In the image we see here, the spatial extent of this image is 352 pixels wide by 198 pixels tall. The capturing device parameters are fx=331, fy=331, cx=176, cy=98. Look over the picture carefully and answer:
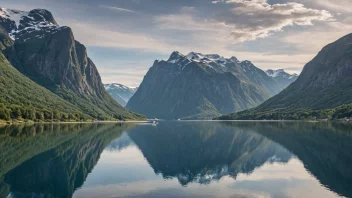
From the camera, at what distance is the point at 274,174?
57812mm

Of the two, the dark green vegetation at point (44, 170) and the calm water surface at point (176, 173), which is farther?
the dark green vegetation at point (44, 170)

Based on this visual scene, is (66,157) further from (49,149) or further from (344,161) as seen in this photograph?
(344,161)

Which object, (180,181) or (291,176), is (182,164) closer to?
(180,181)

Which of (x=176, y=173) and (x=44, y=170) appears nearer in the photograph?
(x=176, y=173)

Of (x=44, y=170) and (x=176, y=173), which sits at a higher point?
(x=44, y=170)

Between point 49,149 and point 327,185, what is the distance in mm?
68643

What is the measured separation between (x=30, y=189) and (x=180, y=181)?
2153cm

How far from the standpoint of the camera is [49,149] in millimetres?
87875

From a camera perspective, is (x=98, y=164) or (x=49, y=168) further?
(x=98, y=164)

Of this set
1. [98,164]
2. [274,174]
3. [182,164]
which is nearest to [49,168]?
[98,164]

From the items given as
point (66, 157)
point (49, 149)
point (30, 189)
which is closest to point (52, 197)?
point (30, 189)

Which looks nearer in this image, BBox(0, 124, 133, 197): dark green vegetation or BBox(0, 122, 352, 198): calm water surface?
BBox(0, 122, 352, 198): calm water surface

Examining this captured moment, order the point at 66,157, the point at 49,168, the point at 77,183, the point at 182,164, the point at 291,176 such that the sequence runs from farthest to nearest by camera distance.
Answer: the point at 66,157 → the point at 182,164 → the point at 49,168 → the point at 291,176 → the point at 77,183

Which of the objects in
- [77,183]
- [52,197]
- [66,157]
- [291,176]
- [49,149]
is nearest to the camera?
[52,197]
